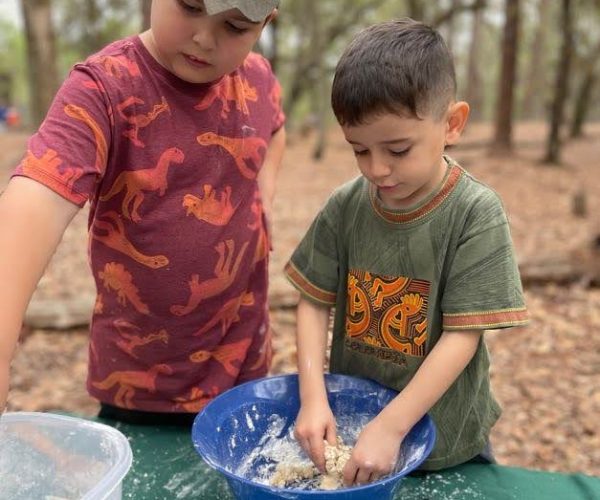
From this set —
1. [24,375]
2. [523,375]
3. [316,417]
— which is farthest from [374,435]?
[24,375]

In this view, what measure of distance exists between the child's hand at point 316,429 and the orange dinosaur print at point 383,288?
9.3 inches

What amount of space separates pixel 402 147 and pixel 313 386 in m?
0.51

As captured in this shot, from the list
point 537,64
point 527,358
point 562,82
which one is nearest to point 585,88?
point 562,82

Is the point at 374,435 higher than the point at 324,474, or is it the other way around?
the point at 374,435

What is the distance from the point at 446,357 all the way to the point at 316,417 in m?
0.28

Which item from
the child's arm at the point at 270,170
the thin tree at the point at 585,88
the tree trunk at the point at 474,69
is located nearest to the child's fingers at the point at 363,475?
the child's arm at the point at 270,170

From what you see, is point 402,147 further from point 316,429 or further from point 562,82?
point 562,82

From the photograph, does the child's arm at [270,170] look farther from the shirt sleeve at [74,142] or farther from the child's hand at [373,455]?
the child's hand at [373,455]

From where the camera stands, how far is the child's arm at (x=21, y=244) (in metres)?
0.99

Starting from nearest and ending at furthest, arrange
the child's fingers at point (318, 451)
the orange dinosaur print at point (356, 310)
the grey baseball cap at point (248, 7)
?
the grey baseball cap at point (248, 7) → the child's fingers at point (318, 451) → the orange dinosaur print at point (356, 310)

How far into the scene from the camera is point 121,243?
1.42m

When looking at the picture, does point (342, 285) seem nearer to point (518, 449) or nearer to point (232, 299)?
point (232, 299)

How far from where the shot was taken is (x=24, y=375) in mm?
3473

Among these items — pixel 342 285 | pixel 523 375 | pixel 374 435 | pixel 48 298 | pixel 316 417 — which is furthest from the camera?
pixel 48 298
